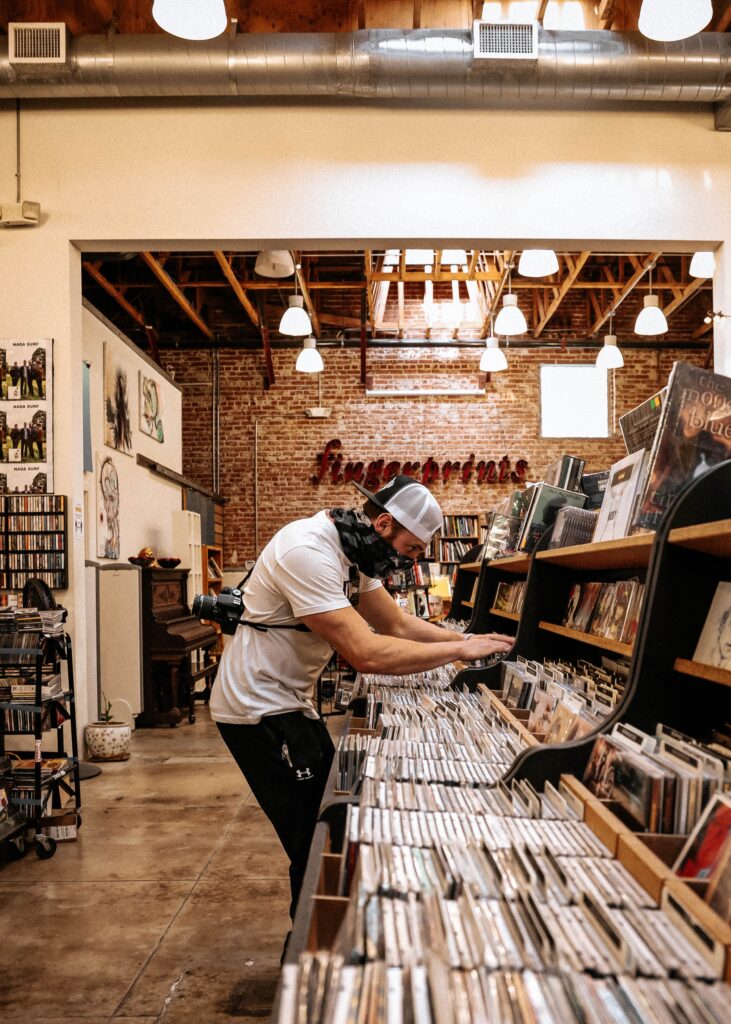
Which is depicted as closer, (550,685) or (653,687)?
(653,687)

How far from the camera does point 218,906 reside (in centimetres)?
351

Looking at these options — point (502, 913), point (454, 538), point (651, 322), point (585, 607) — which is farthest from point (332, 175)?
point (454, 538)

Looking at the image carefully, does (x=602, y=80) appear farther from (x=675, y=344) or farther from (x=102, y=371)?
(x=675, y=344)

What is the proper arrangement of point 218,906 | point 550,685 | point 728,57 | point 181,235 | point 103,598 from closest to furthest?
point 550,685 → point 218,906 → point 728,57 → point 181,235 → point 103,598

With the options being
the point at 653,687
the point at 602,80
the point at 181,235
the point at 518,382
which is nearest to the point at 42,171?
the point at 181,235

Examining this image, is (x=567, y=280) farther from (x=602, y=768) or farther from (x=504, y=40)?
(x=602, y=768)

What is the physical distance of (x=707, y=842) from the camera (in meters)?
1.19

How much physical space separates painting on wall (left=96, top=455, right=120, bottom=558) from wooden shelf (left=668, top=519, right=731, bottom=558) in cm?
650

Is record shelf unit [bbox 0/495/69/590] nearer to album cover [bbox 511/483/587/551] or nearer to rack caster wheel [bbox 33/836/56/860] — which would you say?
rack caster wheel [bbox 33/836/56/860]

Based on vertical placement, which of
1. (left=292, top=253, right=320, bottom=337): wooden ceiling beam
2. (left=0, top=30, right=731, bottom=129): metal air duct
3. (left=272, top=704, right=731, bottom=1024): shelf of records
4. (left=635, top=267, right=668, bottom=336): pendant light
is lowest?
(left=272, top=704, right=731, bottom=1024): shelf of records

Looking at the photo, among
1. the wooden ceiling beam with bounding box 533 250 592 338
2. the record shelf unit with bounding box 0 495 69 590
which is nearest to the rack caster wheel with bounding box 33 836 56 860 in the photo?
the record shelf unit with bounding box 0 495 69 590

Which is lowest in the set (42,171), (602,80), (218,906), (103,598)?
(218,906)

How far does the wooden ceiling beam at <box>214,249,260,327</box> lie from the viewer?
887 centimetres

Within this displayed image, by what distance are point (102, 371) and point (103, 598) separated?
2.05m
